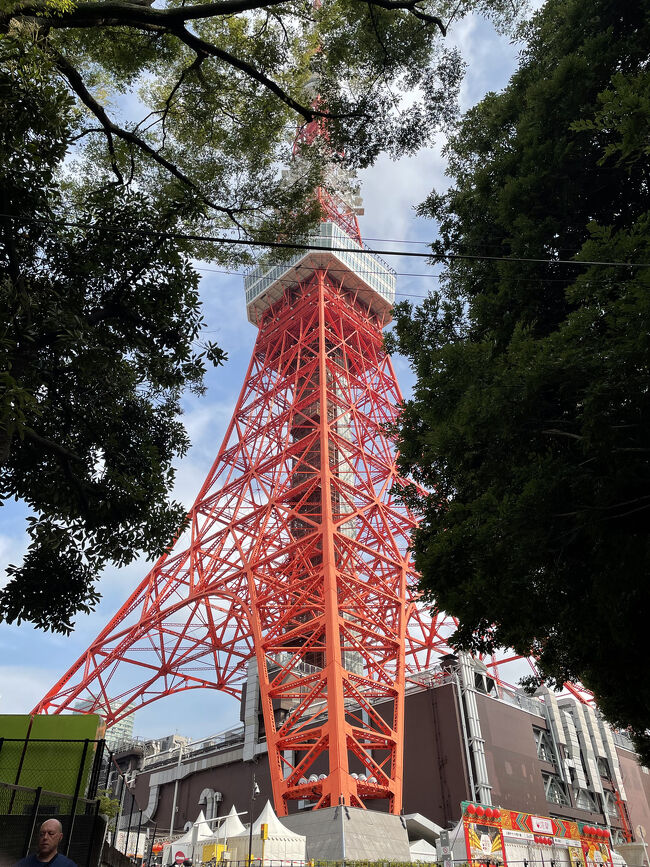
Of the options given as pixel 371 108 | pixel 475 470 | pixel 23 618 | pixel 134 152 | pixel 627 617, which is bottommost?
pixel 627 617

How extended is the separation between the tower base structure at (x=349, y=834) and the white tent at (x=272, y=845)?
1.84 feet

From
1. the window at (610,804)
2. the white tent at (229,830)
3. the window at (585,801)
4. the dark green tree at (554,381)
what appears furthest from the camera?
the window at (610,804)

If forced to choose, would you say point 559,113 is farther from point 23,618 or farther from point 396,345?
point 23,618

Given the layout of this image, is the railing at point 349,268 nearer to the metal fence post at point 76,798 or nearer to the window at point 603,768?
the window at point 603,768

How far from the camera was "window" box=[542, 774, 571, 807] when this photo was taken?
87.2 feet

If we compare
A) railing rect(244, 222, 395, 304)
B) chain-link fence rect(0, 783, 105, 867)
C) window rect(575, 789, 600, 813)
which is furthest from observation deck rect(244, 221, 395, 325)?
chain-link fence rect(0, 783, 105, 867)

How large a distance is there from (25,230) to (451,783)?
22309 millimetres

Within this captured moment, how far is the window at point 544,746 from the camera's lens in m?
27.3

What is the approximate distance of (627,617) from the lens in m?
6.16

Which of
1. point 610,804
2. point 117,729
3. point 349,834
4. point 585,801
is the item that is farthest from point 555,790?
point 117,729

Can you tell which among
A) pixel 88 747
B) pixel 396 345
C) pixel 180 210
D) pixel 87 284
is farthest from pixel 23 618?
pixel 396 345

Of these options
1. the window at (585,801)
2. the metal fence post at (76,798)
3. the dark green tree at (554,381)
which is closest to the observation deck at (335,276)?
the window at (585,801)

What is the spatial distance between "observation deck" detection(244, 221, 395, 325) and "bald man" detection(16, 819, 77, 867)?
1211 inches

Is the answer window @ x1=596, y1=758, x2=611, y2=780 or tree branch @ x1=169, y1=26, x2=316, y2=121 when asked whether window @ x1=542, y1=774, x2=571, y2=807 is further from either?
tree branch @ x1=169, y1=26, x2=316, y2=121
